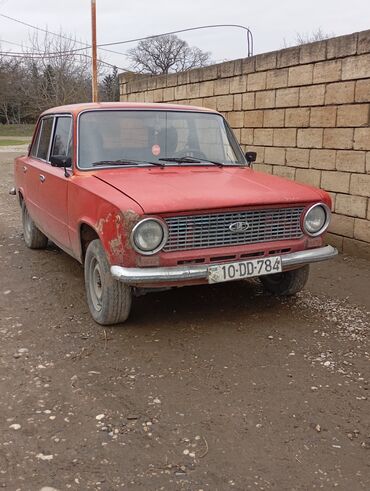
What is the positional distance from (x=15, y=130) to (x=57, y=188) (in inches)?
1942

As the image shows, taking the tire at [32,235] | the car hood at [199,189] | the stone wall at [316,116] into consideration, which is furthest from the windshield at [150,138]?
the tire at [32,235]

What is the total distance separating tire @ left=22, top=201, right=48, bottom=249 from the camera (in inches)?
262

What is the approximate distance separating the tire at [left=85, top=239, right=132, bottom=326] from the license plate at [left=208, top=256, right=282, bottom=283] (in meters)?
0.69

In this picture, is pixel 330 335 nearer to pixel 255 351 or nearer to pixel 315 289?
pixel 255 351

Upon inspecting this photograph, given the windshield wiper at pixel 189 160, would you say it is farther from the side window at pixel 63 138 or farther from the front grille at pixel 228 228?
the front grille at pixel 228 228

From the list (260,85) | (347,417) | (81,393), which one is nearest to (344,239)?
(260,85)

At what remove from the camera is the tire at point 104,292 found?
12.9 ft

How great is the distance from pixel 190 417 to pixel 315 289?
2.72m

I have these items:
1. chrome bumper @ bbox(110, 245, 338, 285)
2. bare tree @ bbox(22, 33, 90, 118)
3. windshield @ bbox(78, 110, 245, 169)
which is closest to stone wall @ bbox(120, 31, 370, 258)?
windshield @ bbox(78, 110, 245, 169)

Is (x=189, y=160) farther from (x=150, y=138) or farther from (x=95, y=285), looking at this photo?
(x=95, y=285)

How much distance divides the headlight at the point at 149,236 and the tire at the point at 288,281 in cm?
157

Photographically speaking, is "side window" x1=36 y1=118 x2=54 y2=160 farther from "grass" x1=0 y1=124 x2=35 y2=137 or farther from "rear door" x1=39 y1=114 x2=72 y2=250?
"grass" x1=0 y1=124 x2=35 y2=137

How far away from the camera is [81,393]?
10.4ft

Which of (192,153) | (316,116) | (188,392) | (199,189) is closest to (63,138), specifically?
(192,153)
